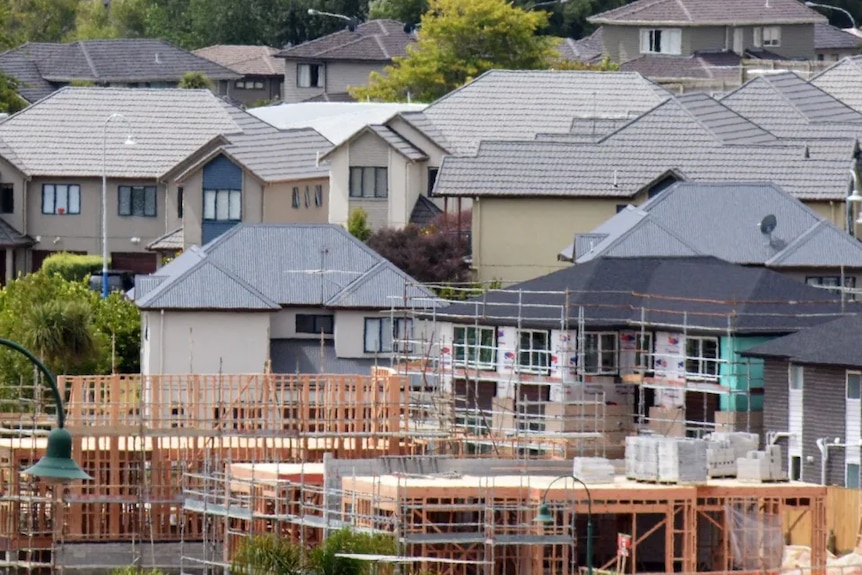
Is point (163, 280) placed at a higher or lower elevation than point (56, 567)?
higher

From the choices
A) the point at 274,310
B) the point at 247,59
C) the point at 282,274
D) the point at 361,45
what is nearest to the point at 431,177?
the point at 282,274

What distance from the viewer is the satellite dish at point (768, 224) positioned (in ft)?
265

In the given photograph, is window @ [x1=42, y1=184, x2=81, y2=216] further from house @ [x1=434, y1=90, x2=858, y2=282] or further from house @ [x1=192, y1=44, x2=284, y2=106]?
house @ [x1=192, y1=44, x2=284, y2=106]

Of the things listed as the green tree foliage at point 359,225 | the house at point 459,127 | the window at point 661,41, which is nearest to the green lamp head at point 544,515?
the house at point 459,127

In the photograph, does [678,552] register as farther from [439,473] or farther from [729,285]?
[729,285]

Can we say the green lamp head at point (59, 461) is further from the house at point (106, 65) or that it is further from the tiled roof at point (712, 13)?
the tiled roof at point (712, 13)

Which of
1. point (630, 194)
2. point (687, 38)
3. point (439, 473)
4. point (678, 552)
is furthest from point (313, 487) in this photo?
point (687, 38)

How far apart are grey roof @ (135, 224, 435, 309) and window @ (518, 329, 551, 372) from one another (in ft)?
25.9

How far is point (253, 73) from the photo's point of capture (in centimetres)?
15612

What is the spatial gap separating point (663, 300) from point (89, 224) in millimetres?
36509

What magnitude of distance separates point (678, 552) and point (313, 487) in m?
7.58

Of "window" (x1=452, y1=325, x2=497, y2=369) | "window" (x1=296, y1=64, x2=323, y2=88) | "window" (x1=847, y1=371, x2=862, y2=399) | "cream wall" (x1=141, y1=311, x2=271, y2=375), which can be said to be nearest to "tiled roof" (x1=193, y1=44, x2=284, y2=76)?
"window" (x1=296, y1=64, x2=323, y2=88)

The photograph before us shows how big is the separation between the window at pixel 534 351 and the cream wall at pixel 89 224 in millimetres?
33289

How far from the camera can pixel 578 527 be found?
59.8 metres
